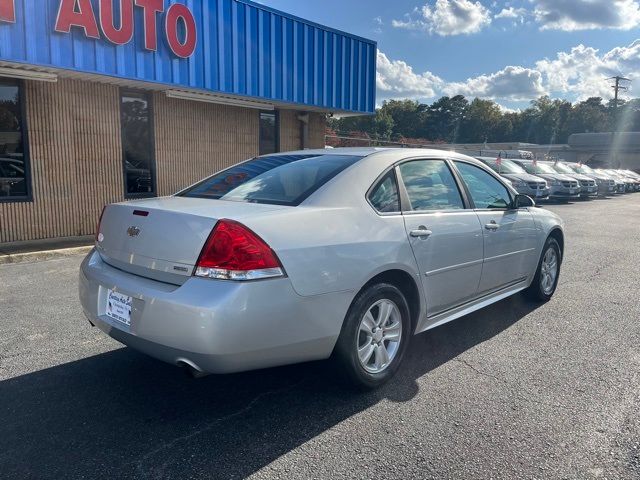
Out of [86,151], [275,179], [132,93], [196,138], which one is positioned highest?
[132,93]

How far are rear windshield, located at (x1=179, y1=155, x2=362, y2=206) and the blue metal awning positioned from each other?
5135mm

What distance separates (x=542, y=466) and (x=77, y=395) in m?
2.70

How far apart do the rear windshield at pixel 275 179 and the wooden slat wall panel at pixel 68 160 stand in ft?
18.9

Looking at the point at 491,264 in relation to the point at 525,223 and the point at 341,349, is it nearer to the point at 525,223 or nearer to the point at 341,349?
the point at 525,223

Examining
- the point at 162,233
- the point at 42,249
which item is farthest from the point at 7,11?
the point at 162,233

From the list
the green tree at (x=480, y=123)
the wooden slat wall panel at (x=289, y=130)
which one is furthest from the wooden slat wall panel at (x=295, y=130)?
A: the green tree at (x=480, y=123)

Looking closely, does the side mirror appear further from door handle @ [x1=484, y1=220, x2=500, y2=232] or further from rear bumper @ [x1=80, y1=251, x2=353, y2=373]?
rear bumper @ [x1=80, y1=251, x2=353, y2=373]

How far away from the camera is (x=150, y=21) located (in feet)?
27.6

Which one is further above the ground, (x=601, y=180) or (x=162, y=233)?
(x=162, y=233)

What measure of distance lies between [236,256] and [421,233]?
1413mm

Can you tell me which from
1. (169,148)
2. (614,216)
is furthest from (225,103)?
(614,216)

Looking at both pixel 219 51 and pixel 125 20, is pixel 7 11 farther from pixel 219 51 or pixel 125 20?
pixel 219 51

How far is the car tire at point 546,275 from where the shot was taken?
5.14 metres

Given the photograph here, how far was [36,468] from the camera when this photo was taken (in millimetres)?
2426
